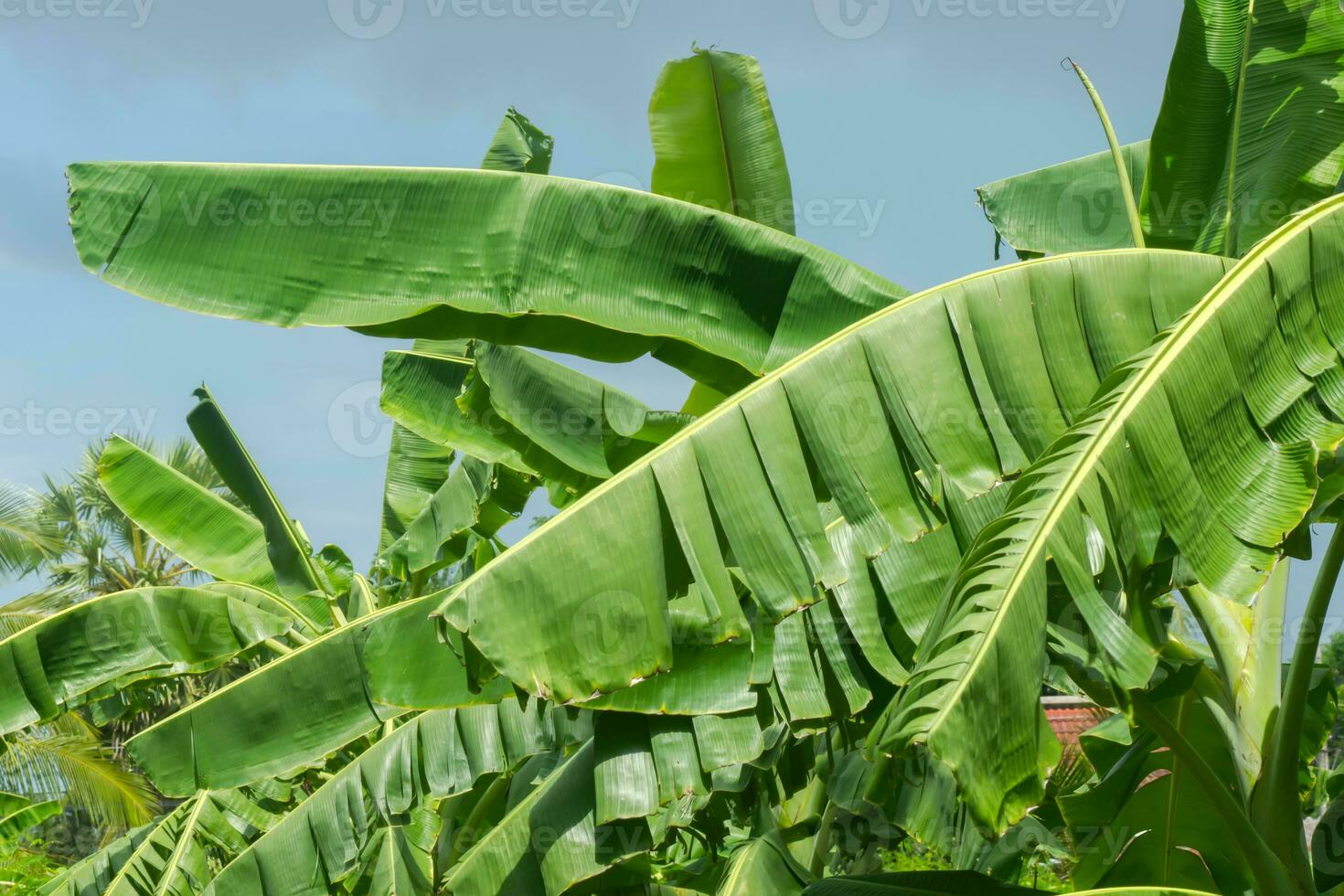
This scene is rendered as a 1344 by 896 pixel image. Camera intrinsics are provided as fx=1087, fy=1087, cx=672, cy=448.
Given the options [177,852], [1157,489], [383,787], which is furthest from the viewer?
[177,852]

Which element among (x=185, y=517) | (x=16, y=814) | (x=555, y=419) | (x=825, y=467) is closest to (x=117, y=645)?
(x=185, y=517)

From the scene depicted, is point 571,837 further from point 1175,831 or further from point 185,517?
point 185,517

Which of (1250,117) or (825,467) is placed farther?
(1250,117)

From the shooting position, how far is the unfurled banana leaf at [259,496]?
249 inches

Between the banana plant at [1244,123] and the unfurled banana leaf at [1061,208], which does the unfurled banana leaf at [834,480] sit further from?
the unfurled banana leaf at [1061,208]

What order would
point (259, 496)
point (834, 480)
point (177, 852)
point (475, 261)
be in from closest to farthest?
point (834, 480)
point (475, 261)
point (177, 852)
point (259, 496)

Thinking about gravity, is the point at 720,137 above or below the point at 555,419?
above

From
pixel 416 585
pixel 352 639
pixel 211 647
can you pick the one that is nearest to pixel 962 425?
pixel 352 639

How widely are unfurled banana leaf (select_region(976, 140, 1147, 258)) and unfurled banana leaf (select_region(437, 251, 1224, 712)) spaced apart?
1.46 m

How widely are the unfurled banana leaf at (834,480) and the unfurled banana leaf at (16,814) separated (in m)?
9.27

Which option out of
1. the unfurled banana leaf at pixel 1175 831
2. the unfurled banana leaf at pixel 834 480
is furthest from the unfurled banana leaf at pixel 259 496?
the unfurled banana leaf at pixel 1175 831

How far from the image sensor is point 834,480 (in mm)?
2627

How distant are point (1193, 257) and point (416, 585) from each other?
183 inches

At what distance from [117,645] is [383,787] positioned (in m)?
1.45
